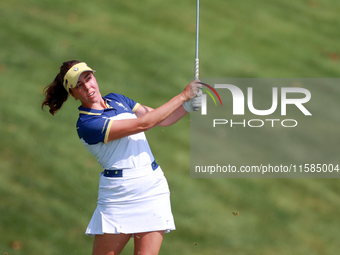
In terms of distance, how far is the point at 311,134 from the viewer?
5.96 m

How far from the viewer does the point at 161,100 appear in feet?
19.9

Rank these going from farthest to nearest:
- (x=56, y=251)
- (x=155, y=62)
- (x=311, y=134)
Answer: (x=155, y=62)
(x=311, y=134)
(x=56, y=251)

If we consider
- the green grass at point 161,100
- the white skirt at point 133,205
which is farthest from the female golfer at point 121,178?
the green grass at point 161,100

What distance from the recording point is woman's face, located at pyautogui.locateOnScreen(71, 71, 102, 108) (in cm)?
299

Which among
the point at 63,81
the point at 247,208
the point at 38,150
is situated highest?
the point at 63,81

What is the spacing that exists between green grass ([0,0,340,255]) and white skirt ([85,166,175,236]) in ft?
5.73

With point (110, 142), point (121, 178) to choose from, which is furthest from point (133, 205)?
point (110, 142)

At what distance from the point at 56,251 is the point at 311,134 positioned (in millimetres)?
3655

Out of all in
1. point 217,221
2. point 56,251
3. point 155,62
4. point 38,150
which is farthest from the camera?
point 155,62

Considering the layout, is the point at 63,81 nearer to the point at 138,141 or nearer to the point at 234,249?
→ the point at 138,141

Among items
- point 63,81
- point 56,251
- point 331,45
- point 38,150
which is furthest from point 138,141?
point 331,45

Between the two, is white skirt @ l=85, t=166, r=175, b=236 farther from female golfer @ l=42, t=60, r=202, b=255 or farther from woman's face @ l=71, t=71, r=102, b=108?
woman's face @ l=71, t=71, r=102, b=108

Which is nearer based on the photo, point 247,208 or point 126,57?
point 247,208

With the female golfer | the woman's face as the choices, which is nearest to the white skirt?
the female golfer
